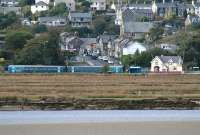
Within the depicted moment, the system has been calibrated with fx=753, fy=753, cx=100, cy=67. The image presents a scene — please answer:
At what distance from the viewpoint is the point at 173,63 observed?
4222 centimetres

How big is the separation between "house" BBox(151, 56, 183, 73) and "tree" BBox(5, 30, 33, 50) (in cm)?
815

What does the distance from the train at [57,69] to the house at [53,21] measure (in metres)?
19.0

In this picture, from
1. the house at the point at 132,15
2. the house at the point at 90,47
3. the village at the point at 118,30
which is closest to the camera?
the village at the point at 118,30

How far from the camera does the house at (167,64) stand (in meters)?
42.0

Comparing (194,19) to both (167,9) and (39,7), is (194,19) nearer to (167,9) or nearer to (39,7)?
(167,9)

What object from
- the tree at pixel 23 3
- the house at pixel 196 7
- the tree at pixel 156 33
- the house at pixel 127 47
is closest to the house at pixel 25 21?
the tree at pixel 23 3

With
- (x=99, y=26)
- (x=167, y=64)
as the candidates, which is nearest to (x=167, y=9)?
(x=99, y=26)

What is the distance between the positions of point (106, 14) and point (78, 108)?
42.5 meters

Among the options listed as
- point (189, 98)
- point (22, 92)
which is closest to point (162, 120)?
point (189, 98)

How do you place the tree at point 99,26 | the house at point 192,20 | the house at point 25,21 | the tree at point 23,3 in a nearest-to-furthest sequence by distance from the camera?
the tree at point 99,26, the house at point 192,20, the house at point 25,21, the tree at point 23,3

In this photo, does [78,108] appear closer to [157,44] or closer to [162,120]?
[162,120]

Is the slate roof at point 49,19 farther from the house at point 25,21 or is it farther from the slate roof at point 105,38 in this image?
the slate roof at point 105,38

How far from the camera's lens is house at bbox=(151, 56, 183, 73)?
138 ft

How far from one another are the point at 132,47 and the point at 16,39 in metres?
7.67
